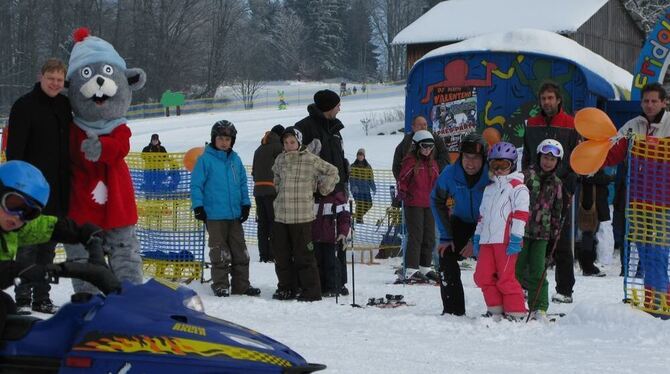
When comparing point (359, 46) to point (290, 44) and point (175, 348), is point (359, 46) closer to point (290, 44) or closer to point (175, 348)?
point (290, 44)

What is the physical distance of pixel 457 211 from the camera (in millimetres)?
8281

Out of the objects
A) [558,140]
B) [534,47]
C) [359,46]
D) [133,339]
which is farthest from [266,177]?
[359,46]

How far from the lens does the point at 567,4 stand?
148 ft

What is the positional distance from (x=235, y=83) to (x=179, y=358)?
82.4m

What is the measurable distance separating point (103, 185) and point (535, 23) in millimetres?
37792

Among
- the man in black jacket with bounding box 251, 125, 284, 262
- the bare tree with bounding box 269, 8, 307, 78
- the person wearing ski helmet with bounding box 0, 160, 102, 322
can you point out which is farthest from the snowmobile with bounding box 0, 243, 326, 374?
the bare tree with bounding box 269, 8, 307, 78

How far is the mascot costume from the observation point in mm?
7371

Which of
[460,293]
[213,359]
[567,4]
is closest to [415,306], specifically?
[460,293]

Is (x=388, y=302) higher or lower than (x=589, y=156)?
lower

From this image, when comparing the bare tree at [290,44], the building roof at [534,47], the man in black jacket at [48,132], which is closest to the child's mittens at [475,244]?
the man in black jacket at [48,132]

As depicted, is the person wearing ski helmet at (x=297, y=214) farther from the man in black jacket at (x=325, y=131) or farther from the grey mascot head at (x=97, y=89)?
the grey mascot head at (x=97, y=89)

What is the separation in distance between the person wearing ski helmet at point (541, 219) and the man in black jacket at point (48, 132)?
12.8ft

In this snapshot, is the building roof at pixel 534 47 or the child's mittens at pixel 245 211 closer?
the child's mittens at pixel 245 211

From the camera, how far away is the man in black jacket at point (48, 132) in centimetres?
736
